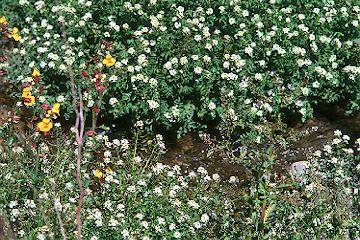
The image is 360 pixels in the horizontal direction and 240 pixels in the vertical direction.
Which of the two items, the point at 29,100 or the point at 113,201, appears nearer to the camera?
the point at 113,201

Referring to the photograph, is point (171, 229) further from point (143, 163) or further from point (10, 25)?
point (10, 25)

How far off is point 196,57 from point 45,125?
3.90ft

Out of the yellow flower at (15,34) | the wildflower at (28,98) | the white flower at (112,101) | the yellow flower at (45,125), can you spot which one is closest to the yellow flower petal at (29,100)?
the wildflower at (28,98)

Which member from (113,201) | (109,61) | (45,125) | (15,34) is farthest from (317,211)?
(15,34)

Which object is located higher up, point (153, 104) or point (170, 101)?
point (153, 104)

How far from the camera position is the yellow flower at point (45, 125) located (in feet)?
17.2

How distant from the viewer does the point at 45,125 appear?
524 cm

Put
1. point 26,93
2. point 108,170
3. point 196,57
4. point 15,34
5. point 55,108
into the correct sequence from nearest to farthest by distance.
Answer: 1. point 108,170
2. point 55,108
3. point 196,57
4. point 26,93
5. point 15,34

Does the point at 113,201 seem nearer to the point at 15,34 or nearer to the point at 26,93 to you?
the point at 26,93

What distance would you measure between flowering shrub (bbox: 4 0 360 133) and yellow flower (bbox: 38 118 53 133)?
0.36 metres

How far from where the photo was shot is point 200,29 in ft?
18.9

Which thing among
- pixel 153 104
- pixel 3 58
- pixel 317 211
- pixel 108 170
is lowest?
pixel 3 58

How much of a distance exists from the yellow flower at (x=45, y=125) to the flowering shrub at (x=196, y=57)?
1.17 feet

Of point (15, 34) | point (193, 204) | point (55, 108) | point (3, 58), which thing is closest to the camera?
point (193, 204)
